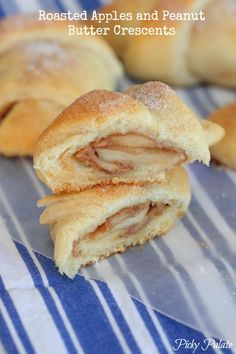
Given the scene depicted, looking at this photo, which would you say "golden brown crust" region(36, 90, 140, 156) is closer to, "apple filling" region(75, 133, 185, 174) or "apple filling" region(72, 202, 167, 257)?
"apple filling" region(75, 133, 185, 174)

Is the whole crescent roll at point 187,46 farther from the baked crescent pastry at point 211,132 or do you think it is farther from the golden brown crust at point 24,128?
the baked crescent pastry at point 211,132

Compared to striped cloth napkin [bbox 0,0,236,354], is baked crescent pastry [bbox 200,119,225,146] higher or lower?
higher

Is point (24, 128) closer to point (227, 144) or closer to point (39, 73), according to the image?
point (39, 73)

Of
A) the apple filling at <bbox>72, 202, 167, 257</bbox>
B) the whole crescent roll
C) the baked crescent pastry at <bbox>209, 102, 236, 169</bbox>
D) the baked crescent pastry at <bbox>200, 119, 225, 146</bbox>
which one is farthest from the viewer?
the whole crescent roll

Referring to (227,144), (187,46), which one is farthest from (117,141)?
(187,46)

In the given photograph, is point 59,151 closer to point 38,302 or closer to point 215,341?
point 38,302

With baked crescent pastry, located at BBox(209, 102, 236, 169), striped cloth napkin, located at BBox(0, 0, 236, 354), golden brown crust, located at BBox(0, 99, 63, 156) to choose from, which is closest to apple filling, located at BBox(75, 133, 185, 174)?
striped cloth napkin, located at BBox(0, 0, 236, 354)

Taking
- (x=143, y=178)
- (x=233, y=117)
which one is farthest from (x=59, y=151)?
(x=233, y=117)
